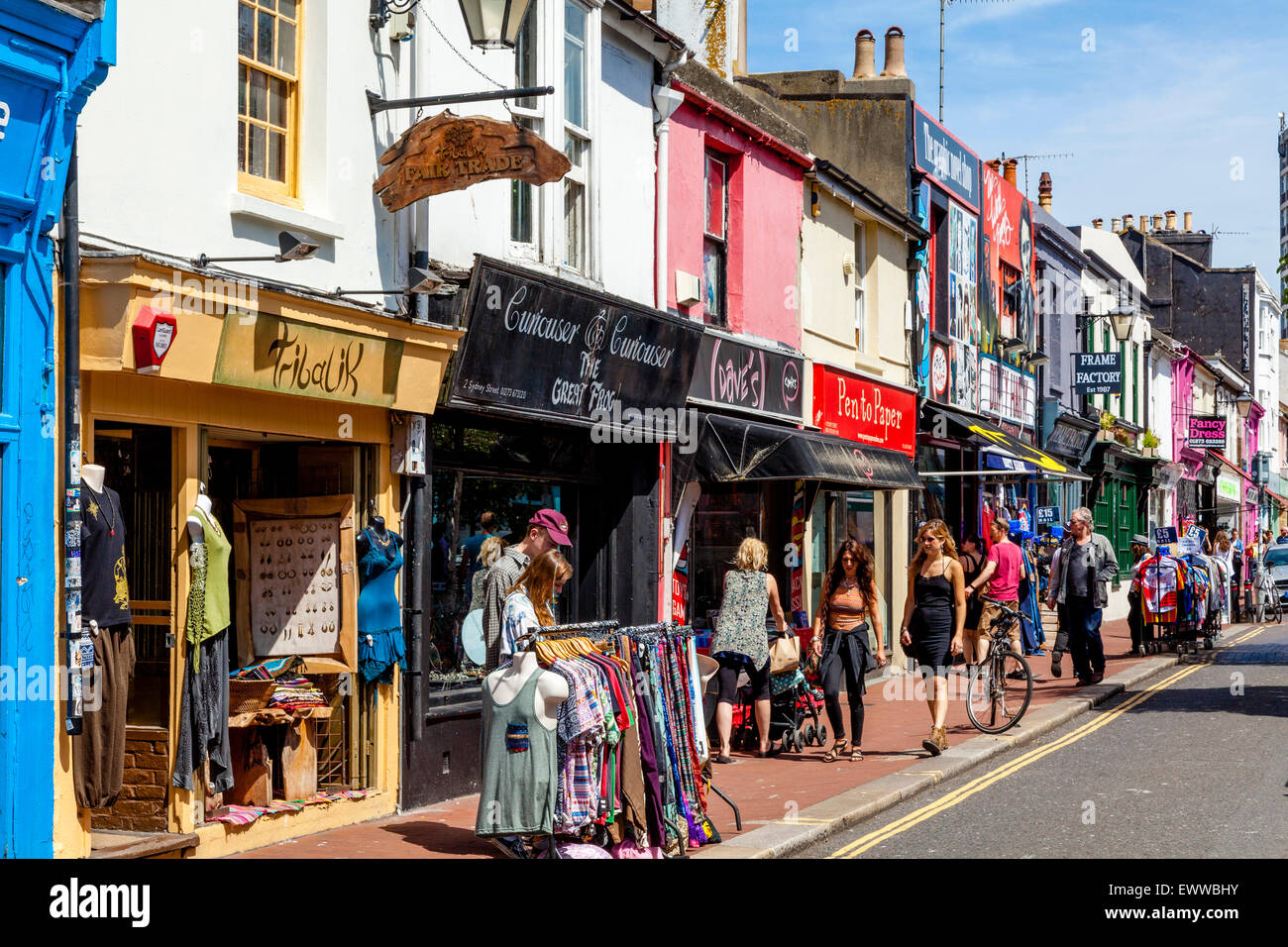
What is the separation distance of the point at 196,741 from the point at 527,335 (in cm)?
417

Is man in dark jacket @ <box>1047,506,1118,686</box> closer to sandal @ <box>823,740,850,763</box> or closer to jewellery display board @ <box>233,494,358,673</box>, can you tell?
sandal @ <box>823,740,850,763</box>

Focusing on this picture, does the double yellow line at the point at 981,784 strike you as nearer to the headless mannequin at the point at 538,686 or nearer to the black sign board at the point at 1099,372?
the headless mannequin at the point at 538,686

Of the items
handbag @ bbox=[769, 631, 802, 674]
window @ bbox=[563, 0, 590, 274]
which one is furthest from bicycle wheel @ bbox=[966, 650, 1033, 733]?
window @ bbox=[563, 0, 590, 274]

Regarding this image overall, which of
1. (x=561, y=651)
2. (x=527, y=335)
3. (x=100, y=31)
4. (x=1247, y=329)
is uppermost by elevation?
(x=1247, y=329)

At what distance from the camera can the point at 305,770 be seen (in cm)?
944

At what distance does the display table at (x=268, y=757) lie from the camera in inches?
357

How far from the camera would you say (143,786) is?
8328 mm

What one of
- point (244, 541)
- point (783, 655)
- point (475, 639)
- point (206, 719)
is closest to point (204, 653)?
point (206, 719)

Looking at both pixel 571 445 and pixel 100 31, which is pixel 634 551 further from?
pixel 100 31

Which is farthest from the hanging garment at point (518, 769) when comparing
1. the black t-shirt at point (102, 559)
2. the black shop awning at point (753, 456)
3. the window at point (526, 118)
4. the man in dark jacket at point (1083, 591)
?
the man in dark jacket at point (1083, 591)

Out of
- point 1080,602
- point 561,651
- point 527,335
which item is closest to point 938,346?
point 1080,602

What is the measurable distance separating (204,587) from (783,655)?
5.84 m

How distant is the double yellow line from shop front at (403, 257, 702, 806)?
109 inches

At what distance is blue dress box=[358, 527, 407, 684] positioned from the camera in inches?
383
